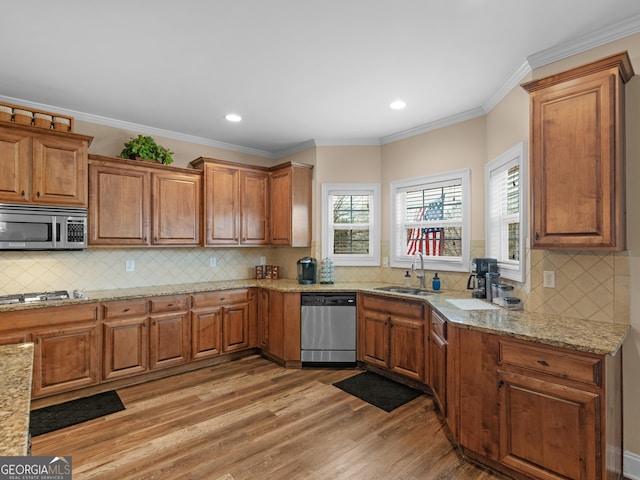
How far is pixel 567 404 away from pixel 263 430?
77.1 inches

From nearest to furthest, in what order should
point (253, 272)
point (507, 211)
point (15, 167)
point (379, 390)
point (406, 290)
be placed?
point (15, 167) < point (507, 211) < point (379, 390) < point (406, 290) < point (253, 272)

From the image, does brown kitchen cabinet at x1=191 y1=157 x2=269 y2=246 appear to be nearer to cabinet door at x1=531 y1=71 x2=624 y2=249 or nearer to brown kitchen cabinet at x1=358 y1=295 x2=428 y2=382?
brown kitchen cabinet at x1=358 y1=295 x2=428 y2=382

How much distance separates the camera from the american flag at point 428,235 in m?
3.89

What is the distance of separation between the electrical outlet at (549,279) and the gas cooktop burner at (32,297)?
12.7ft

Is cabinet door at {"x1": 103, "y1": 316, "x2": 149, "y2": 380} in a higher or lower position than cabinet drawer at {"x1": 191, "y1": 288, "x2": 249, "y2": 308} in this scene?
lower

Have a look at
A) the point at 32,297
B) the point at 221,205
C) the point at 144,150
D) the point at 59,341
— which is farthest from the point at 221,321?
the point at 144,150

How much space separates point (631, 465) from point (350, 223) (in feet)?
10.6

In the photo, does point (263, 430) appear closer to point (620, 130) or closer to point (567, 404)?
point (567, 404)

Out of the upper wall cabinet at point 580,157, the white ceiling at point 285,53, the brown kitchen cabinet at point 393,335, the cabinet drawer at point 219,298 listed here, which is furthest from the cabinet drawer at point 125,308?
the upper wall cabinet at point 580,157

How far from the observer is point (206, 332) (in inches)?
153

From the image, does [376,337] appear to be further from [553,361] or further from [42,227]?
[42,227]

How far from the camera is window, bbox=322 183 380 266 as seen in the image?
4.43 metres

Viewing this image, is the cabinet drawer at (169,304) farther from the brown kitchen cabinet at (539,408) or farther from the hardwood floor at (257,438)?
the brown kitchen cabinet at (539,408)

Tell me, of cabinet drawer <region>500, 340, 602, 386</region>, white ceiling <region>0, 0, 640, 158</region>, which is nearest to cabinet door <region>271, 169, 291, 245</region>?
white ceiling <region>0, 0, 640, 158</region>
